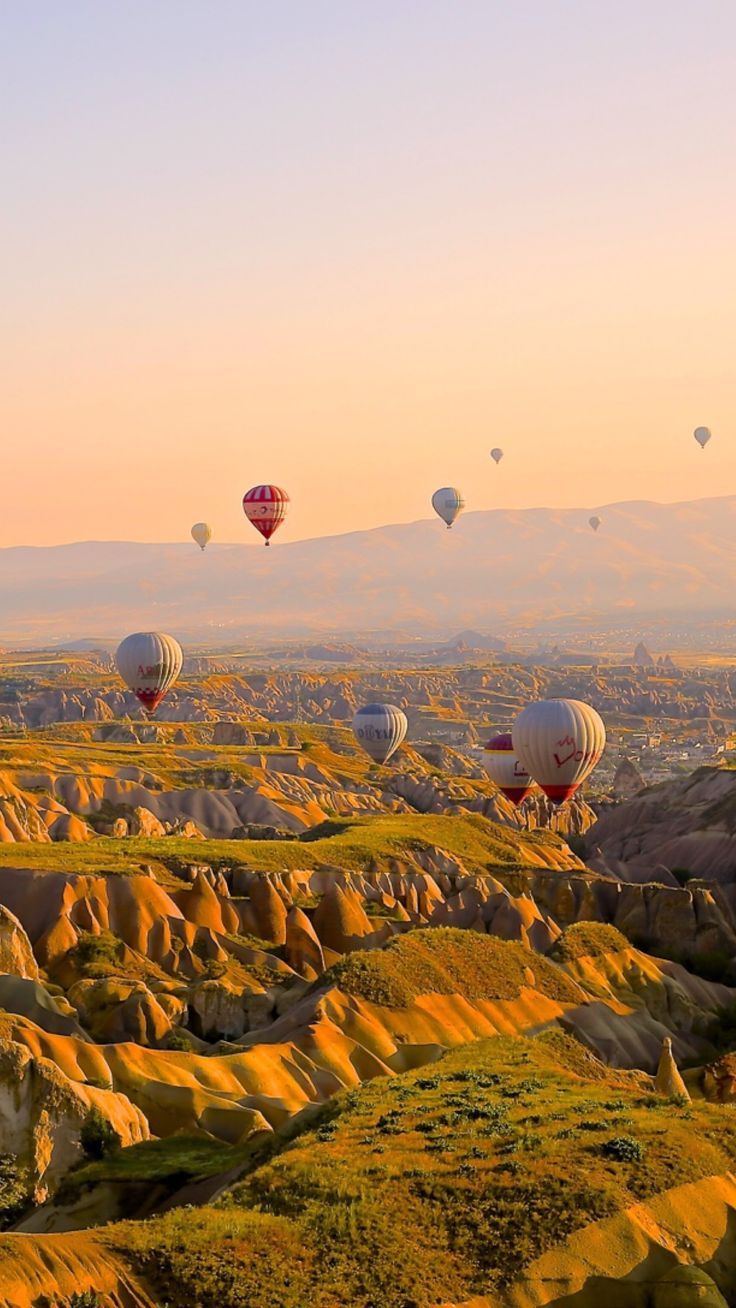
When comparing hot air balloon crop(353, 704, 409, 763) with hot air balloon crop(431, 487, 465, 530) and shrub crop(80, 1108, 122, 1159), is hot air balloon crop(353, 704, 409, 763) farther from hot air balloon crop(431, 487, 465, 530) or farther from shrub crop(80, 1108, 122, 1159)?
shrub crop(80, 1108, 122, 1159)

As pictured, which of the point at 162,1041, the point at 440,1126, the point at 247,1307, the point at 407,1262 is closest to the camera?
the point at 247,1307

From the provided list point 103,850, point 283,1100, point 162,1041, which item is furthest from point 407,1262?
point 103,850

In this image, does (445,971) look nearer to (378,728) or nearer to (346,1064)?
(346,1064)

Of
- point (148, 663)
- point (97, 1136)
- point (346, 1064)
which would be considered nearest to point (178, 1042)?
point (346, 1064)

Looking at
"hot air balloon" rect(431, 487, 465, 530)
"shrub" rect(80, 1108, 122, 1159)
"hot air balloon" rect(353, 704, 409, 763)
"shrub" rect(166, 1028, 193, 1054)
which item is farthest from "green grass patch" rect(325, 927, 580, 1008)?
"hot air balloon" rect(431, 487, 465, 530)

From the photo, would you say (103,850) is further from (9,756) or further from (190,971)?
(9,756)
